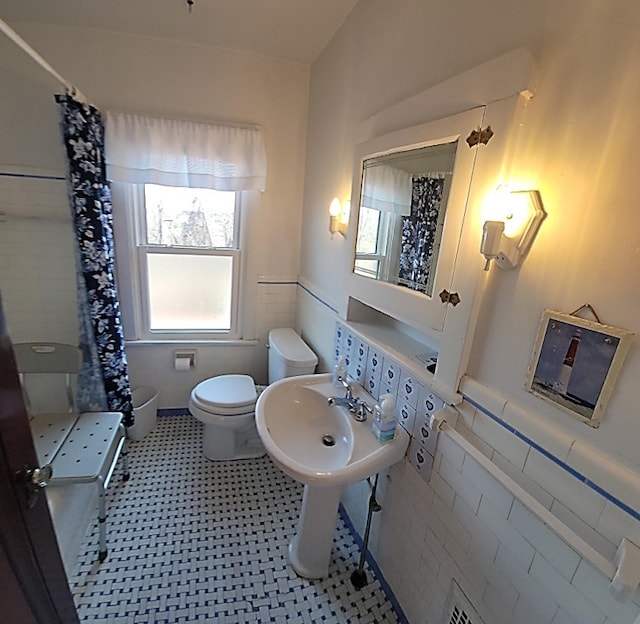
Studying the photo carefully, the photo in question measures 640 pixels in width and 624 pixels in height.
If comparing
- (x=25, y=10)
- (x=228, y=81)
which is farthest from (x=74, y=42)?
(x=228, y=81)

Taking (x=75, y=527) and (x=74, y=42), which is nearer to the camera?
(x=75, y=527)

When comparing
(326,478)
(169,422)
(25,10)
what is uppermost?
(25,10)

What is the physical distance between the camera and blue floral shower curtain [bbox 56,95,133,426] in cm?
176

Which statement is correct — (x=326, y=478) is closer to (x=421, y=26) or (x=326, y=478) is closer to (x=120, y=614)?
(x=120, y=614)

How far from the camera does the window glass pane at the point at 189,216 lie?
2174 mm

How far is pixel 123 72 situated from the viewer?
1.93m

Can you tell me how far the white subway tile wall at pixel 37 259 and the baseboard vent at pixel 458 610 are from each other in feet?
7.83

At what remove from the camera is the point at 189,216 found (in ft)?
7.37

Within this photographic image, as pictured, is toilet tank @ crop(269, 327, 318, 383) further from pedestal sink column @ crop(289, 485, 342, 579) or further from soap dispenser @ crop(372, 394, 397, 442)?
soap dispenser @ crop(372, 394, 397, 442)

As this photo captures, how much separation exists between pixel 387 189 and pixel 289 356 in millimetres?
1094

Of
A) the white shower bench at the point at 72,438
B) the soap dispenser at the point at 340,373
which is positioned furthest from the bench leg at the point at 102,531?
the soap dispenser at the point at 340,373

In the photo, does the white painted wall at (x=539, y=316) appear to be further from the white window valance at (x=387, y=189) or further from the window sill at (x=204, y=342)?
the window sill at (x=204, y=342)

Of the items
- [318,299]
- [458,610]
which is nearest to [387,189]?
[318,299]

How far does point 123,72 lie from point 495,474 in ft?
8.41
